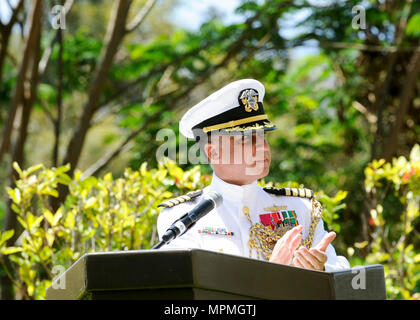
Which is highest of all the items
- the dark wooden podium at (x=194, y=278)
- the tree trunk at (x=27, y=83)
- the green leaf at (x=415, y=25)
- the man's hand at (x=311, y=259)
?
the green leaf at (x=415, y=25)

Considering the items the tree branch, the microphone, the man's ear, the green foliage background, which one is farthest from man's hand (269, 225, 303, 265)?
the tree branch

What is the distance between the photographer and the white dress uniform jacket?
7.48 feet

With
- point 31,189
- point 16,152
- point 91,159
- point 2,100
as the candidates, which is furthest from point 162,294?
point 91,159

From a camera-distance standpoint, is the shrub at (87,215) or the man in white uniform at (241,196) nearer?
the man in white uniform at (241,196)

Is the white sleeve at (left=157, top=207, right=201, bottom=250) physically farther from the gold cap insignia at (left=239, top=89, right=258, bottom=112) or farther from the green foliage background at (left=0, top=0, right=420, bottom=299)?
the green foliage background at (left=0, top=0, right=420, bottom=299)

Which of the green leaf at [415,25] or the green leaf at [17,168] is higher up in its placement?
the green leaf at [415,25]

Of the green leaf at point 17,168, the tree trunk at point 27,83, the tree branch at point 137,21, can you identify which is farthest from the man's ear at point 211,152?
the tree branch at point 137,21

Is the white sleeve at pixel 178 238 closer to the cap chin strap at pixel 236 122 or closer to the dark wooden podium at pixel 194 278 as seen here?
the cap chin strap at pixel 236 122

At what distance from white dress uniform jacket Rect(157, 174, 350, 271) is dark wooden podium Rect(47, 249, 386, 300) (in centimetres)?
69

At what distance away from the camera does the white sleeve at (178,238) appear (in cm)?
221

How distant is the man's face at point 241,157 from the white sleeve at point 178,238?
23cm

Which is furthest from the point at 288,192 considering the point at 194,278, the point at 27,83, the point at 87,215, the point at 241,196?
the point at 27,83

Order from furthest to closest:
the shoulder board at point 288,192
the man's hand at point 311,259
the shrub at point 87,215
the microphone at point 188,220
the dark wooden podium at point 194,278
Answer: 1. the shrub at point 87,215
2. the shoulder board at point 288,192
3. the man's hand at point 311,259
4. the microphone at point 188,220
5. the dark wooden podium at point 194,278

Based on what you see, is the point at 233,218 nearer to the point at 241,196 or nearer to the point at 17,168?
the point at 241,196
